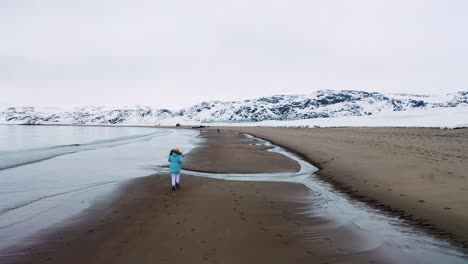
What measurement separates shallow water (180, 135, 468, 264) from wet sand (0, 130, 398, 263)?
0.16 metres

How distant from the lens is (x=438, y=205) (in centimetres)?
1034

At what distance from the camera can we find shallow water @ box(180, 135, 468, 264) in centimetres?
725

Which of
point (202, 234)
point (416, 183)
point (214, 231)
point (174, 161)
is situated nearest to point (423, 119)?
point (416, 183)

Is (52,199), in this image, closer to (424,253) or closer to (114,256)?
(114,256)

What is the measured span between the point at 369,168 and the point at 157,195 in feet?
33.9

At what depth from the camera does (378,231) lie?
8945mm

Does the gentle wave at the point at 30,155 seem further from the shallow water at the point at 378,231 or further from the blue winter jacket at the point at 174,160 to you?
the shallow water at the point at 378,231

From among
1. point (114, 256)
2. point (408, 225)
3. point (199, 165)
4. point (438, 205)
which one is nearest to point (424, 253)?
point (408, 225)

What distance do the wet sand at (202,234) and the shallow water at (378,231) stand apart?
0.16 meters

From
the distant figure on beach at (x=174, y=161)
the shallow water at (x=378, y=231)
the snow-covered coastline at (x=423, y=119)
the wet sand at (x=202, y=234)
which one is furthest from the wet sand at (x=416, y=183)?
the snow-covered coastline at (x=423, y=119)

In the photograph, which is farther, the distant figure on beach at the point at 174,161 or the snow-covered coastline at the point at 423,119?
the snow-covered coastline at the point at 423,119

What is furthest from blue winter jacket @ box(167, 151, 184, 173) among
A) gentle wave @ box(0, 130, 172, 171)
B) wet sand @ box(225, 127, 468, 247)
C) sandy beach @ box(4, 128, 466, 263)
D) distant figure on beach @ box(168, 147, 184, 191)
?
gentle wave @ box(0, 130, 172, 171)

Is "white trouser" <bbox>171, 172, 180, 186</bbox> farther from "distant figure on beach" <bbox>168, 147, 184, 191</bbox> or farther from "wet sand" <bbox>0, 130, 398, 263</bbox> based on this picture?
"wet sand" <bbox>0, 130, 398, 263</bbox>

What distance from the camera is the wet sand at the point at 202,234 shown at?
24.0ft
